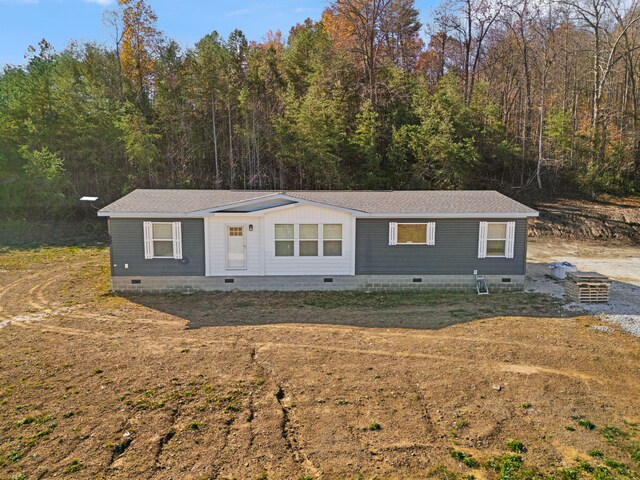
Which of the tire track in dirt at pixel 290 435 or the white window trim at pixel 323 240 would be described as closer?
the tire track in dirt at pixel 290 435

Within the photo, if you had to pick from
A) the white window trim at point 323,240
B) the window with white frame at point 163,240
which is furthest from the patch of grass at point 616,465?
the window with white frame at point 163,240

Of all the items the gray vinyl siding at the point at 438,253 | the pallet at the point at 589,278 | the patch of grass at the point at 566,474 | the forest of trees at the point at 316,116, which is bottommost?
the patch of grass at the point at 566,474

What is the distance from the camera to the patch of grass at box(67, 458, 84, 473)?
4855 mm

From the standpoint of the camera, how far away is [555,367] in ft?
25.4

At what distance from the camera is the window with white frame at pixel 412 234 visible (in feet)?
41.8

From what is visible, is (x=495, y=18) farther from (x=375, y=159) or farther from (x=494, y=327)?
(x=494, y=327)

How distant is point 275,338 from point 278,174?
1832 cm

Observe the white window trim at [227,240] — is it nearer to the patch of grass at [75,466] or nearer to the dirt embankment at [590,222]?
the patch of grass at [75,466]

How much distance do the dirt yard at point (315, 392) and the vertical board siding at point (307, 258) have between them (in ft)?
5.65

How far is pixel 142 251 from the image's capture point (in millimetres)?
12562

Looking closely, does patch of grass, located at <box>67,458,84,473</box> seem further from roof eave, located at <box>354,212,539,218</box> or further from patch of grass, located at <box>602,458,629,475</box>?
roof eave, located at <box>354,212,539,218</box>

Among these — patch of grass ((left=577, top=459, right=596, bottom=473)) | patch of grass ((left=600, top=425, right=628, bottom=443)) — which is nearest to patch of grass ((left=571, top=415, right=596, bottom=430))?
patch of grass ((left=600, top=425, right=628, bottom=443))

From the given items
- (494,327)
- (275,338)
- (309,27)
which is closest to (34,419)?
(275,338)

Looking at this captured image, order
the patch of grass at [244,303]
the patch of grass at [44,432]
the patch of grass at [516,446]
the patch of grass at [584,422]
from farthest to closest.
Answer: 1. the patch of grass at [244,303]
2. the patch of grass at [584,422]
3. the patch of grass at [44,432]
4. the patch of grass at [516,446]
